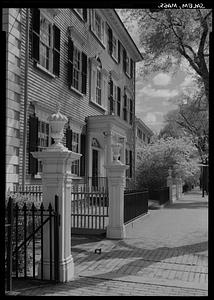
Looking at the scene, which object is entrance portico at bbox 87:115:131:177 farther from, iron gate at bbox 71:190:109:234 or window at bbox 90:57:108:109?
iron gate at bbox 71:190:109:234

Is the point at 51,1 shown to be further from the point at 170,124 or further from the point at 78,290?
the point at 170,124

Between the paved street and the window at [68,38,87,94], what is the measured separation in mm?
7192

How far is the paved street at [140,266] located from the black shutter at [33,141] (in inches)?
125

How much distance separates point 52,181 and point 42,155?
42 centimetres

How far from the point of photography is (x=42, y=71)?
1270cm

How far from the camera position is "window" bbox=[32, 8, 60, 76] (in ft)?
39.3

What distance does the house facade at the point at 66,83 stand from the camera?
36.3 ft

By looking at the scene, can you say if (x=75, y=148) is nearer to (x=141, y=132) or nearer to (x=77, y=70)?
(x=77, y=70)

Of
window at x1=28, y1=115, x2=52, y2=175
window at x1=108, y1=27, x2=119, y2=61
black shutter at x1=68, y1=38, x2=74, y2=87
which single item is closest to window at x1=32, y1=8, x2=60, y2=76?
black shutter at x1=68, y1=38, x2=74, y2=87

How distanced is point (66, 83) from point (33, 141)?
397cm

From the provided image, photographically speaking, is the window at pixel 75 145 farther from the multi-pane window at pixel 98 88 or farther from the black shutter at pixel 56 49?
the multi-pane window at pixel 98 88

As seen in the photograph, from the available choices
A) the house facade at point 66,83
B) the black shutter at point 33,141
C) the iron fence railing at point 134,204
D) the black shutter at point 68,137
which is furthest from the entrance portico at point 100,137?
the black shutter at point 33,141

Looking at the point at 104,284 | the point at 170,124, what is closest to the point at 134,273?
the point at 104,284

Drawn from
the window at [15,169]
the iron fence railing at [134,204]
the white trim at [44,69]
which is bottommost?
the iron fence railing at [134,204]
